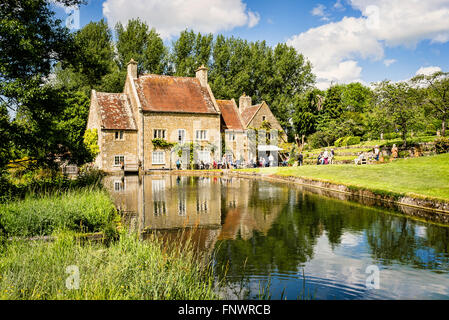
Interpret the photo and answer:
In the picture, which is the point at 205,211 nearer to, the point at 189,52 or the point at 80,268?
the point at 80,268

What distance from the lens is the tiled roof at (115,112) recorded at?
40.2m

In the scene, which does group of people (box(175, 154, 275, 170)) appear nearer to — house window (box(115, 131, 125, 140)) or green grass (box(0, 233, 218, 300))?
house window (box(115, 131, 125, 140))

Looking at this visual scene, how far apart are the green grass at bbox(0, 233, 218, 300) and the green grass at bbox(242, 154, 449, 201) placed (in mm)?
11989

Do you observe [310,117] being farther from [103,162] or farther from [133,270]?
[133,270]

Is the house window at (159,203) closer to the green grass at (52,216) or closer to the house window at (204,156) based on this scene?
the green grass at (52,216)

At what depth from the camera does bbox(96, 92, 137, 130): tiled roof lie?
4016cm

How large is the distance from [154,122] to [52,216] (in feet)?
108

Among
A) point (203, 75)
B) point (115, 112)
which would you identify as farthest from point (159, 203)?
point (203, 75)

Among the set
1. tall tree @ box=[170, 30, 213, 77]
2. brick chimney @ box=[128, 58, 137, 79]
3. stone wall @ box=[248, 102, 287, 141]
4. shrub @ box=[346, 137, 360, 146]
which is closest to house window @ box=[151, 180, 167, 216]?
brick chimney @ box=[128, 58, 137, 79]

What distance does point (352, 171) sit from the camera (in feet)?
76.5

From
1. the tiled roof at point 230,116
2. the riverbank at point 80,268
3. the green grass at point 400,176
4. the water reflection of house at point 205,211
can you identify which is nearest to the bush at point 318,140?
the tiled roof at point 230,116

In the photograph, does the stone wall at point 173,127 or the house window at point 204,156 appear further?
the house window at point 204,156

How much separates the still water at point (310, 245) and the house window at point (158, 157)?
25355mm

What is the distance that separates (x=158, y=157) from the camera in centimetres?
4194
